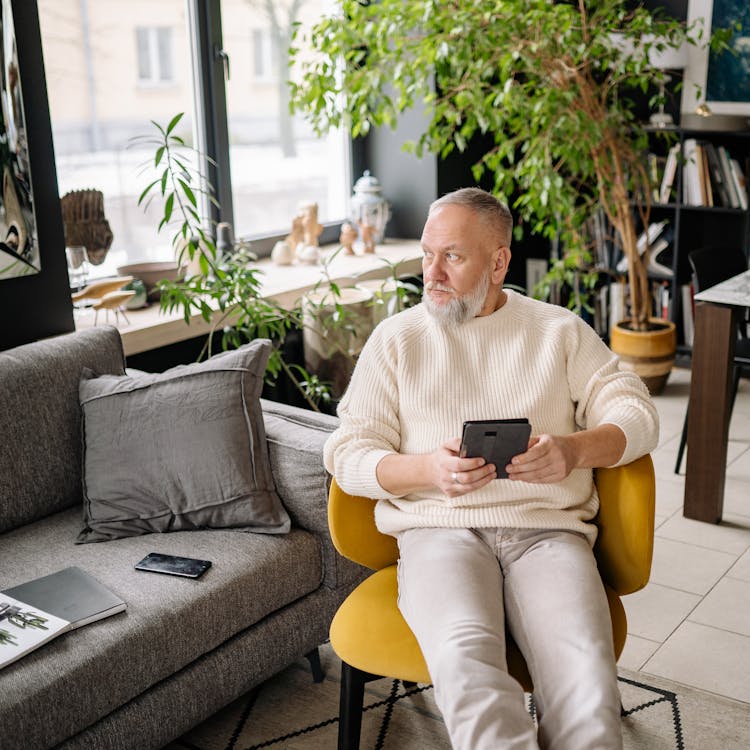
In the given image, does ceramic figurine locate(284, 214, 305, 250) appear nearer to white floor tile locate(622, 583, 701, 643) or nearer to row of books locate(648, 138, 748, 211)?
row of books locate(648, 138, 748, 211)

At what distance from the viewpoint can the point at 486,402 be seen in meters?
2.00

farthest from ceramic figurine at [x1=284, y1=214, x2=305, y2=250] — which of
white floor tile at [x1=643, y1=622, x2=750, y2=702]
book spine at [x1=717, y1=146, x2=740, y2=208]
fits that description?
white floor tile at [x1=643, y1=622, x2=750, y2=702]

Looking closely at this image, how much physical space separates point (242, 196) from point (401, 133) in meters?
0.93

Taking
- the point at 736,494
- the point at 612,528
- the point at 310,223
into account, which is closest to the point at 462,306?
the point at 612,528

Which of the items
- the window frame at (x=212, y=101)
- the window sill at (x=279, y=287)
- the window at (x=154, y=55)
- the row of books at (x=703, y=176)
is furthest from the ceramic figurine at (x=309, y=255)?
the row of books at (x=703, y=176)

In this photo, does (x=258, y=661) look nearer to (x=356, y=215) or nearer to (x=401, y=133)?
(x=356, y=215)

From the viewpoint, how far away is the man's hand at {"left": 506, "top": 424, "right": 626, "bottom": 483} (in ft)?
6.09

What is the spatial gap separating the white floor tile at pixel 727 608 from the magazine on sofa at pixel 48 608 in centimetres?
160

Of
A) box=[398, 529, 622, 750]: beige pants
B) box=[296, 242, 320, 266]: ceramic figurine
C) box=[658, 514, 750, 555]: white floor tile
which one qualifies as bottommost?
box=[658, 514, 750, 555]: white floor tile

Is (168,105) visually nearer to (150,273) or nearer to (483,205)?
(150,273)

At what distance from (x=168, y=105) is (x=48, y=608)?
2.50 m

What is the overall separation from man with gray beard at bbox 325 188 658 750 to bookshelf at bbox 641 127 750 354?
2.81 metres

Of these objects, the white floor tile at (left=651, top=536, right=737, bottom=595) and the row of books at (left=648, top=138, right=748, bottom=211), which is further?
the row of books at (left=648, top=138, right=748, bottom=211)

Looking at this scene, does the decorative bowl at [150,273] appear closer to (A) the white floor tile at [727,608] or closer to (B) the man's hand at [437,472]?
(B) the man's hand at [437,472]
